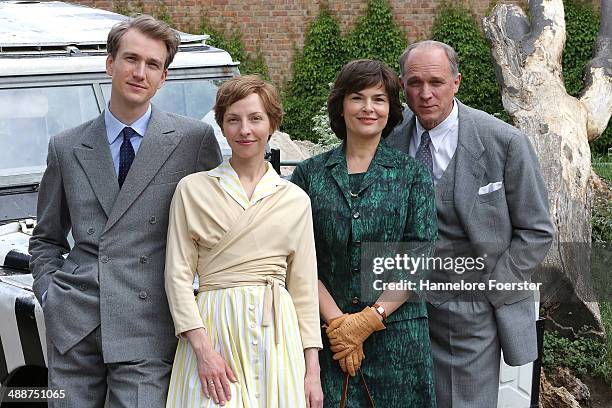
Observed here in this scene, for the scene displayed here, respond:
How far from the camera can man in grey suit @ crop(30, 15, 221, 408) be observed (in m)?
3.42

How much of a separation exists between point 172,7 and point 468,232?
12.7 m

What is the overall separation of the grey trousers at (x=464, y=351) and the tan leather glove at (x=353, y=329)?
1.51ft

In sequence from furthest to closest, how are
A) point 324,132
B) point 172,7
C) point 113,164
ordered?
point 172,7, point 324,132, point 113,164

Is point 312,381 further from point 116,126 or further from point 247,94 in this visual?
point 116,126

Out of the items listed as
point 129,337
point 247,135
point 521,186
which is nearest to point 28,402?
point 129,337

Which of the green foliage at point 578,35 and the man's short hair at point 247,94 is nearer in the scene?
the man's short hair at point 247,94

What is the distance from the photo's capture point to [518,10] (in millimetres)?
9359

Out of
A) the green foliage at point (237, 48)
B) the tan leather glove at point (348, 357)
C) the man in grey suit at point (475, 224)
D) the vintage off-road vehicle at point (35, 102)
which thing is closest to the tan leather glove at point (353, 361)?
the tan leather glove at point (348, 357)

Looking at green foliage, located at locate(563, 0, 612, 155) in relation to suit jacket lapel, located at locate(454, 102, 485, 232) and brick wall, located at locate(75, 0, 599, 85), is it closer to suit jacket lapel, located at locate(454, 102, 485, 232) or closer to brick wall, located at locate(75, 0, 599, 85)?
brick wall, located at locate(75, 0, 599, 85)

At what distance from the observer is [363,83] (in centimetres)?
373

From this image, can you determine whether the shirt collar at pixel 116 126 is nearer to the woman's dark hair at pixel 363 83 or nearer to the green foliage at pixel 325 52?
the woman's dark hair at pixel 363 83

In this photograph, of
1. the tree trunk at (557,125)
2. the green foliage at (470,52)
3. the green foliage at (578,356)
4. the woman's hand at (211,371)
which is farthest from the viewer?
the green foliage at (470,52)

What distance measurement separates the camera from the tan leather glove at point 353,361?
12.1ft

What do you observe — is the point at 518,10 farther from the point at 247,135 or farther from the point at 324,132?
the point at 247,135
